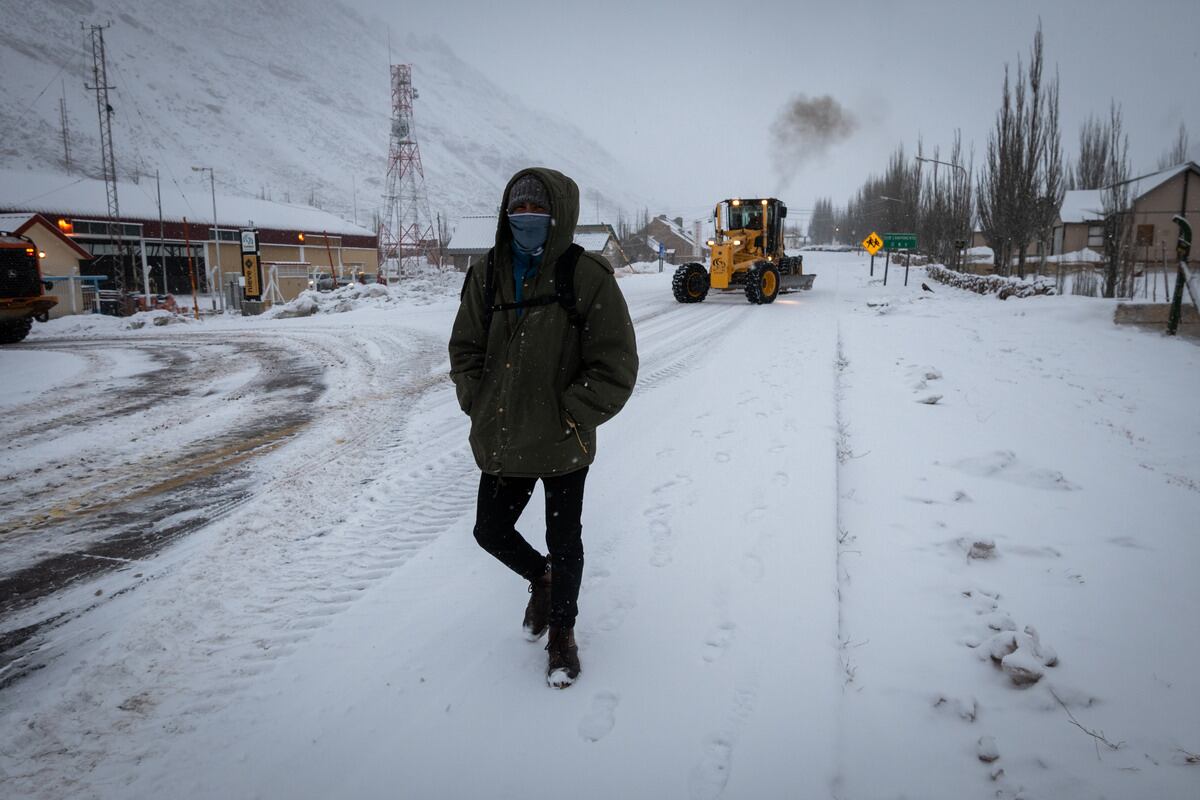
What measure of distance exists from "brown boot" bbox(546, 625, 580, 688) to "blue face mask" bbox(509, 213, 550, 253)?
165cm

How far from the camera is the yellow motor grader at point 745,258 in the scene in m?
19.4

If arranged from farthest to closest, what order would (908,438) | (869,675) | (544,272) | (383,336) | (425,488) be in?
(383,336) < (908,438) < (425,488) < (869,675) < (544,272)

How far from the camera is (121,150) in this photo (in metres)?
97.2

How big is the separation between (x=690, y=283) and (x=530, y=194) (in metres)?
17.7

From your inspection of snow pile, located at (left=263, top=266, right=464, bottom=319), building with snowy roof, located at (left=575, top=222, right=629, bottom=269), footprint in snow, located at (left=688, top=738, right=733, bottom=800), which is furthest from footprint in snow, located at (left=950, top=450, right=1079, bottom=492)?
building with snowy roof, located at (left=575, top=222, right=629, bottom=269)

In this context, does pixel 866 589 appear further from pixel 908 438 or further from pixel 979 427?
pixel 979 427

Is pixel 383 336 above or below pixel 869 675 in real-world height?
above

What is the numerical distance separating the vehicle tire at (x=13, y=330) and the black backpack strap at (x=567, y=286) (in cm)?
1857

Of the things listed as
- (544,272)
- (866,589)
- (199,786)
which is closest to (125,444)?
(199,786)

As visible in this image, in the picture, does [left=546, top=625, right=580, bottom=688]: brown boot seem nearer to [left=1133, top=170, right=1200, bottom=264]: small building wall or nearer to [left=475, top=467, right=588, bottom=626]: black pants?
[left=475, top=467, right=588, bottom=626]: black pants

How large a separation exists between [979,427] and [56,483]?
326 inches

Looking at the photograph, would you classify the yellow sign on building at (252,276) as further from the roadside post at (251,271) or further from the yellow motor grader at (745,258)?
the yellow motor grader at (745,258)

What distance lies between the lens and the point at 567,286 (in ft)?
8.12

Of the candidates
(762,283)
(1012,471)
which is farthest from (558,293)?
(762,283)
